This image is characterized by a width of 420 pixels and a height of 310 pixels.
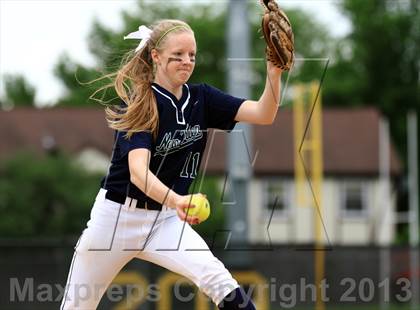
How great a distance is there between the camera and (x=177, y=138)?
4645mm

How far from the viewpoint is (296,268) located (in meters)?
11.9

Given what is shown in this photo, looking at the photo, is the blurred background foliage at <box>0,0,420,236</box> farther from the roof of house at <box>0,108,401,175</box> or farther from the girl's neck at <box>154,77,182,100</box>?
the girl's neck at <box>154,77,182,100</box>

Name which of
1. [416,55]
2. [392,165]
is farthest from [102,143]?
[416,55]

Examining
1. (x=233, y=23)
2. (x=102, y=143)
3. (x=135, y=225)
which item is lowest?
(x=135, y=225)

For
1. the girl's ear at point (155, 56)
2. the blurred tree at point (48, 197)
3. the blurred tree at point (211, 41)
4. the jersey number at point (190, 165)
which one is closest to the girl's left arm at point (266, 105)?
the jersey number at point (190, 165)

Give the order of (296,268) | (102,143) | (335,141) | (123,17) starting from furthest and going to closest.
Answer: (123,17), (335,141), (102,143), (296,268)

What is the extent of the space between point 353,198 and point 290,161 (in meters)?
3.03

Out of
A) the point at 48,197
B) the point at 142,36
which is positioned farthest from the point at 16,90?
the point at 142,36

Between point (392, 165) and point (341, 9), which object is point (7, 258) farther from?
point (341, 9)

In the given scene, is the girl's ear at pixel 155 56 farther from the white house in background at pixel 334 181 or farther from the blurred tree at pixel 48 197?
the white house in background at pixel 334 181

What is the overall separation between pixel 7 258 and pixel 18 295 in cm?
46

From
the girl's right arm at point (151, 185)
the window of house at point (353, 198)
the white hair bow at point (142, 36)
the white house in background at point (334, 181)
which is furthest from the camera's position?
the window of house at point (353, 198)

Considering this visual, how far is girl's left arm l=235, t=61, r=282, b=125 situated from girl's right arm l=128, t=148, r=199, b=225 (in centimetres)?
62

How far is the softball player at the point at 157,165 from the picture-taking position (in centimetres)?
448
